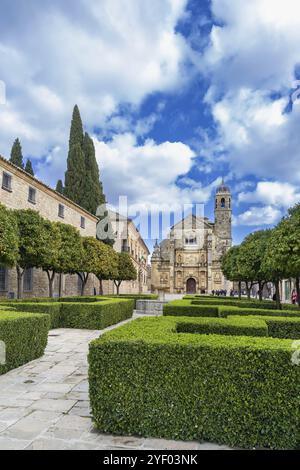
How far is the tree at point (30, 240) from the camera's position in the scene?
47.9 ft

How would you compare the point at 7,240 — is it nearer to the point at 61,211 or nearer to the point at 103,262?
the point at 103,262

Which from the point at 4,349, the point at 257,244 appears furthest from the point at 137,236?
the point at 4,349

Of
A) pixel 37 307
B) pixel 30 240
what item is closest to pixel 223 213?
pixel 30 240

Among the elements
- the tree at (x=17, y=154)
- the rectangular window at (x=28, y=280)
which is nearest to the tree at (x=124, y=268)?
the rectangular window at (x=28, y=280)

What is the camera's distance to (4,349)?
6.21 m

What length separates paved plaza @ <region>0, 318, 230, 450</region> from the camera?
3.53 meters

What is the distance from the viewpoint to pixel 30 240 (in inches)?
575

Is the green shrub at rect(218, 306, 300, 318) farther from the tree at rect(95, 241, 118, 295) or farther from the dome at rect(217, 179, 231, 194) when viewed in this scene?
the dome at rect(217, 179, 231, 194)

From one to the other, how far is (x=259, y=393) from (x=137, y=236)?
168 feet

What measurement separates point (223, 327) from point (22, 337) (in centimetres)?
398

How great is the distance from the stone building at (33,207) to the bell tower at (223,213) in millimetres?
31303

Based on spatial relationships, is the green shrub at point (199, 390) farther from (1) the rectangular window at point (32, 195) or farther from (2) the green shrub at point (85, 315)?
(1) the rectangular window at point (32, 195)
